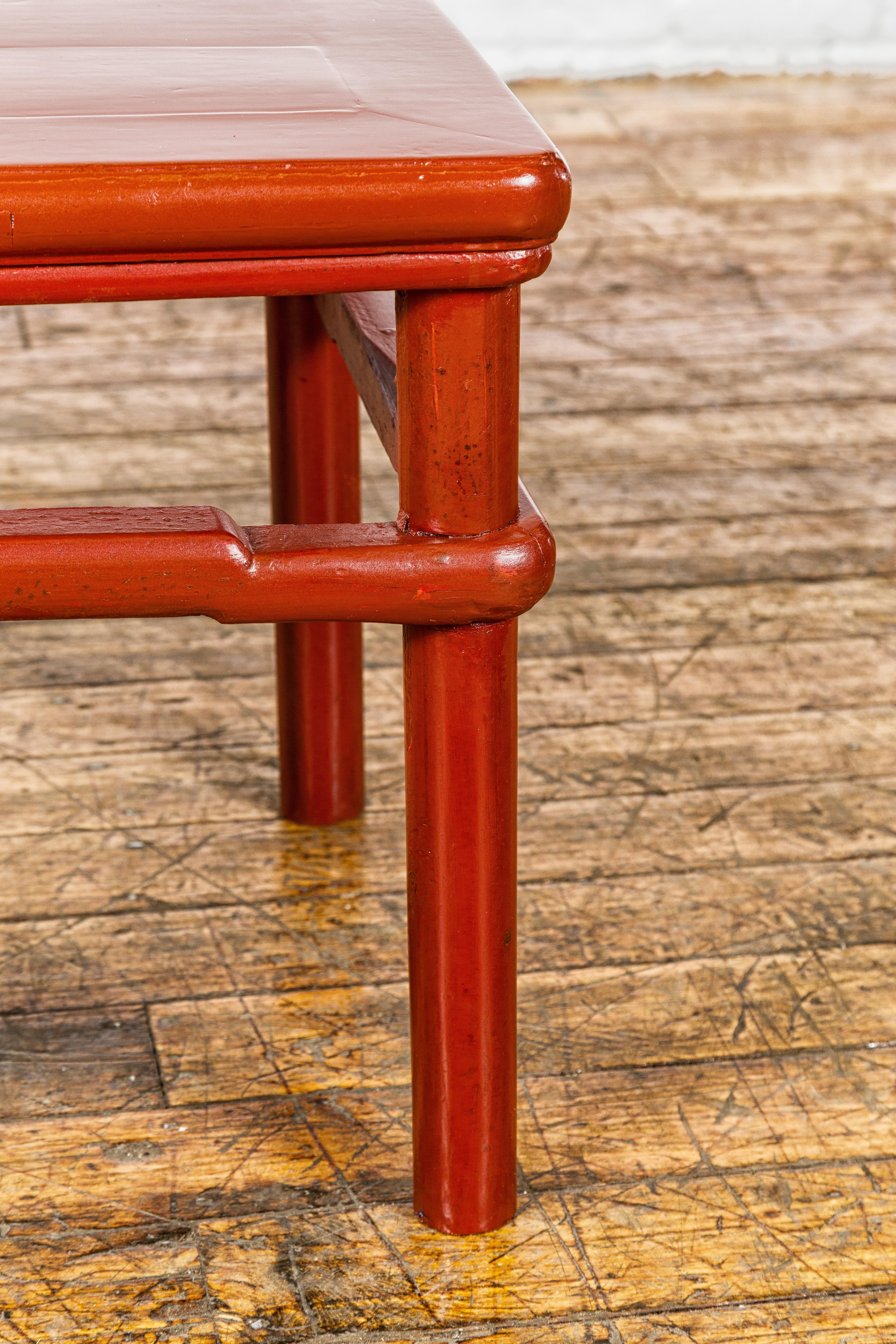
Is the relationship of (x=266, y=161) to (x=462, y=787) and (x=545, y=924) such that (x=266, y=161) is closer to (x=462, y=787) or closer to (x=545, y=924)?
(x=462, y=787)

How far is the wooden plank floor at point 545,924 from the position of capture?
2.95ft

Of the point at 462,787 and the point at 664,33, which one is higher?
the point at 462,787

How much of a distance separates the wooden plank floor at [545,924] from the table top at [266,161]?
0.53m

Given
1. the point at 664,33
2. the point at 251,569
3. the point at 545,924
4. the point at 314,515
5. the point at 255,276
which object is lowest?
the point at 545,924

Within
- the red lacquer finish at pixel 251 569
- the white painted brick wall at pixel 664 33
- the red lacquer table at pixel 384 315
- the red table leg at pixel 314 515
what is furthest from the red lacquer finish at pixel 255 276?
the white painted brick wall at pixel 664 33

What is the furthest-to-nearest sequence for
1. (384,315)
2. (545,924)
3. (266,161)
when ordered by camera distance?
1. (545,924)
2. (384,315)
3. (266,161)

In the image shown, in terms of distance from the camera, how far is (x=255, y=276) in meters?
0.73

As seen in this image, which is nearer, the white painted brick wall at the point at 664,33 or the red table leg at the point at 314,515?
the red table leg at the point at 314,515

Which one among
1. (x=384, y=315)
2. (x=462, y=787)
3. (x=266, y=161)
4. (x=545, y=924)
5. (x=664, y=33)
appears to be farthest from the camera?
(x=664, y=33)

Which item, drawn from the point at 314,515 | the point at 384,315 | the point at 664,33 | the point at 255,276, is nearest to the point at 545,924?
the point at 314,515

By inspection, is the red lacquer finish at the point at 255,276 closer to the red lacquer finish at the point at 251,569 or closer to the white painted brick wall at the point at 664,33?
the red lacquer finish at the point at 251,569

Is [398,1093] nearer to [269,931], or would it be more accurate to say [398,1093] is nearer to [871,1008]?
[269,931]

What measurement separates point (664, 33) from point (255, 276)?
10.8 feet

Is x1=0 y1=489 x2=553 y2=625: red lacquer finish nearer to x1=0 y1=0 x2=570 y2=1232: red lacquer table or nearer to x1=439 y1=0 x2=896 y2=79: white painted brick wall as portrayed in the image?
x1=0 y1=0 x2=570 y2=1232: red lacquer table
